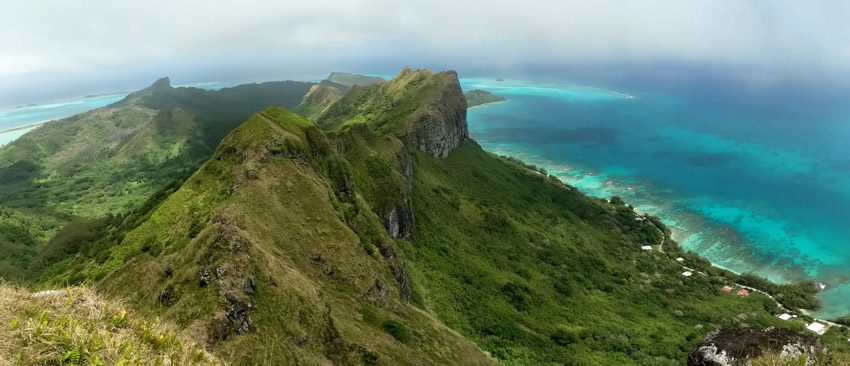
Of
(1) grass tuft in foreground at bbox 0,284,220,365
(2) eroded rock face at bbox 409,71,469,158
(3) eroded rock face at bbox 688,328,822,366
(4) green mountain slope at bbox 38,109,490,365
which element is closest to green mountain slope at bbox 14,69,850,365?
(4) green mountain slope at bbox 38,109,490,365

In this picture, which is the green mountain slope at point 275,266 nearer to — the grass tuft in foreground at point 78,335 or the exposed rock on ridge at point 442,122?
the grass tuft in foreground at point 78,335

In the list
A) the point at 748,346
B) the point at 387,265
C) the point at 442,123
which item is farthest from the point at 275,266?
the point at 442,123

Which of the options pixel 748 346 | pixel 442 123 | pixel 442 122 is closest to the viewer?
pixel 748 346

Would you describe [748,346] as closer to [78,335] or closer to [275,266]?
[275,266]

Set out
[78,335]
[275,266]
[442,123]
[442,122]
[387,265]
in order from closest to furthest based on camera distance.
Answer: [78,335] → [275,266] → [387,265] → [442,123] → [442,122]

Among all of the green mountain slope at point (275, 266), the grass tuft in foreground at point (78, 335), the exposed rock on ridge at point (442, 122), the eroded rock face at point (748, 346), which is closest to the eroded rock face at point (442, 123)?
the exposed rock on ridge at point (442, 122)

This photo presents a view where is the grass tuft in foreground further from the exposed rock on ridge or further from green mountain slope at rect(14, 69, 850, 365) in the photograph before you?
the exposed rock on ridge

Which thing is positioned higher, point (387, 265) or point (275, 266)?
point (275, 266)

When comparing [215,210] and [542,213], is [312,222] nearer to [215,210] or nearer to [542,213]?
[215,210]
